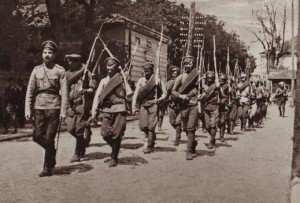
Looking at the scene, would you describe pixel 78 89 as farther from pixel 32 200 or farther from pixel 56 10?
pixel 56 10

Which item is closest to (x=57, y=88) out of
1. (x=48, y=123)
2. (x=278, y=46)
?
(x=48, y=123)

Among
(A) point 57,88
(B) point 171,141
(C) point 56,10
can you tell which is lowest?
(B) point 171,141

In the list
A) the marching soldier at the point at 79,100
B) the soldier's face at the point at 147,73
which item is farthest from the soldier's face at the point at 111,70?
the soldier's face at the point at 147,73

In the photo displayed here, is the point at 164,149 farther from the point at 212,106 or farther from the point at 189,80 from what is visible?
the point at 189,80

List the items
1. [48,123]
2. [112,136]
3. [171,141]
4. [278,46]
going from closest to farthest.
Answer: [48,123] < [112,136] < [171,141] < [278,46]

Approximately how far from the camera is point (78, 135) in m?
10.3

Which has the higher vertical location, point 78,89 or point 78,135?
point 78,89

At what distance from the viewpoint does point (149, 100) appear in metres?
11.9

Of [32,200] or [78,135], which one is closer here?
[32,200]

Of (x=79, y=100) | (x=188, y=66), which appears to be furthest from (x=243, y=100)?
(x=79, y=100)

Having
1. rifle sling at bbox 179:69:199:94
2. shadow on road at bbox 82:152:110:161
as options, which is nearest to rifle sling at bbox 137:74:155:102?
rifle sling at bbox 179:69:199:94

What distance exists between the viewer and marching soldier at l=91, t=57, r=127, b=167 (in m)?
9.75

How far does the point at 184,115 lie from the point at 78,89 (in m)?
2.12

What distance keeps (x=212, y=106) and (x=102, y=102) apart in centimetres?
430
